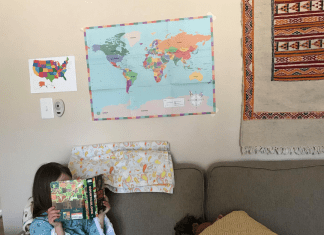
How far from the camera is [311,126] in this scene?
1472mm

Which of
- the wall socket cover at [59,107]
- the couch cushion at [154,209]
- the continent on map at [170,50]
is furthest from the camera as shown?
the wall socket cover at [59,107]

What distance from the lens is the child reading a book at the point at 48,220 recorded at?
122 centimetres

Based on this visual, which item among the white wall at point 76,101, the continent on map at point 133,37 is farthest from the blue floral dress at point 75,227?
the continent on map at point 133,37

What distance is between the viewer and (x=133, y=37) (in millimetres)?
1507

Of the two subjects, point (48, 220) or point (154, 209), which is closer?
point (48, 220)

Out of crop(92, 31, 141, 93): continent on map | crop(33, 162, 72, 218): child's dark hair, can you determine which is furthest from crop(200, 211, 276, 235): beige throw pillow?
crop(92, 31, 141, 93): continent on map

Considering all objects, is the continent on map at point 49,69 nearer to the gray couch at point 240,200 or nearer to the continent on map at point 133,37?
the continent on map at point 133,37

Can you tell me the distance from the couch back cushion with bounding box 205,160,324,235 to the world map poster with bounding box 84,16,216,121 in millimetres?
445

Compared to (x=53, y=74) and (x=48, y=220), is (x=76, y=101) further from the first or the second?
(x=48, y=220)

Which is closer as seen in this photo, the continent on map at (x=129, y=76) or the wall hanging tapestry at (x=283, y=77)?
the wall hanging tapestry at (x=283, y=77)

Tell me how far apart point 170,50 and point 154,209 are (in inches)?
37.7

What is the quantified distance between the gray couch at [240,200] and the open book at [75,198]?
0.21 metres

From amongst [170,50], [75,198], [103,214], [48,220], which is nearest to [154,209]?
[103,214]

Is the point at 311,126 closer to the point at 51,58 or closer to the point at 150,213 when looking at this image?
the point at 150,213
